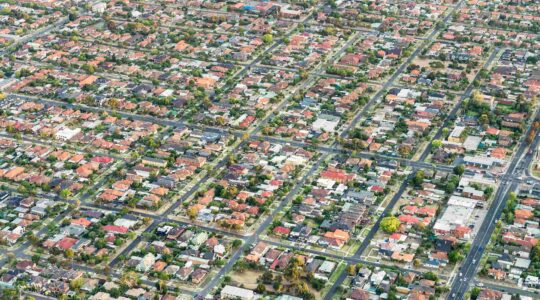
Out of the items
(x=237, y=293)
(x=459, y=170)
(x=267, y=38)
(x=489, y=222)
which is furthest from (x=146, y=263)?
(x=267, y=38)

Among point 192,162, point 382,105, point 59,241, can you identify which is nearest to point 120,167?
point 192,162

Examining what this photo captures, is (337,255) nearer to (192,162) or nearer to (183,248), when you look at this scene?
(183,248)

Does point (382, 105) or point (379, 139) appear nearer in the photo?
point (379, 139)

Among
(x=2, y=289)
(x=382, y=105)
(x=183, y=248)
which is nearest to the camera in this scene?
(x=2, y=289)

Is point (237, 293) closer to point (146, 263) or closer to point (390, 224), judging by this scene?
point (146, 263)

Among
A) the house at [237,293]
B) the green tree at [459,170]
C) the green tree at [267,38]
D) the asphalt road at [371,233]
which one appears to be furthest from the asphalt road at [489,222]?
the green tree at [267,38]

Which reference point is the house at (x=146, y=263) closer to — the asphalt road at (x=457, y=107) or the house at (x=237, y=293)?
the house at (x=237, y=293)

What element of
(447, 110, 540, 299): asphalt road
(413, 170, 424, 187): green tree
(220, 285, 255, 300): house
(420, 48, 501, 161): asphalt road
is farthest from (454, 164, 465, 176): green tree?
(220, 285, 255, 300): house

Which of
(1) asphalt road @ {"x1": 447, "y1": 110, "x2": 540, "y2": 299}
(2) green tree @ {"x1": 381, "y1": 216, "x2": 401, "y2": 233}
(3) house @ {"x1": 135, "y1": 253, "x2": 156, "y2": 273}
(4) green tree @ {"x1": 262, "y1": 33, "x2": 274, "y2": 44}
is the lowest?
(4) green tree @ {"x1": 262, "y1": 33, "x2": 274, "y2": 44}

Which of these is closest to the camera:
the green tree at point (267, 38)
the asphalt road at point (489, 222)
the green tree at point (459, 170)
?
the asphalt road at point (489, 222)

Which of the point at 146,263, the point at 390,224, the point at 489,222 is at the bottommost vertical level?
the point at 489,222

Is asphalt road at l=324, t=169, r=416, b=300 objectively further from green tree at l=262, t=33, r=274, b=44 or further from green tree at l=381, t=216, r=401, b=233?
green tree at l=262, t=33, r=274, b=44
